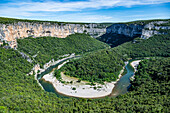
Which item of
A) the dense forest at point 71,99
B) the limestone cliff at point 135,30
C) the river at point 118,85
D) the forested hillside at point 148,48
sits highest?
the limestone cliff at point 135,30

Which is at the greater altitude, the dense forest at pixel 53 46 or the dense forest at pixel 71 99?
the dense forest at pixel 53 46

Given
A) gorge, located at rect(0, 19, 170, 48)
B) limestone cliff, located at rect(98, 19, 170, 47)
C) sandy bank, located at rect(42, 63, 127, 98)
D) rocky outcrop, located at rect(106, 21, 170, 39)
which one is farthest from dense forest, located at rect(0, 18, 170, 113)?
limestone cliff, located at rect(98, 19, 170, 47)

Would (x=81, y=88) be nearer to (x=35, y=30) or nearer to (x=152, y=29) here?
(x=35, y=30)

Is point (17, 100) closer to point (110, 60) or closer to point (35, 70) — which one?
point (35, 70)

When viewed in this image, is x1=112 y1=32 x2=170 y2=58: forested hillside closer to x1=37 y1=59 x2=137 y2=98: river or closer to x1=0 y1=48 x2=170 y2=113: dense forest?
x1=37 y1=59 x2=137 y2=98: river

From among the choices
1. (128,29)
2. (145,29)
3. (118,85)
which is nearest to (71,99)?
(118,85)

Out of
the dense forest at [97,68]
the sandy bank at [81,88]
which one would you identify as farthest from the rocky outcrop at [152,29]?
the sandy bank at [81,88]

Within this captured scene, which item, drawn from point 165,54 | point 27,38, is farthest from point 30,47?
point 165,54

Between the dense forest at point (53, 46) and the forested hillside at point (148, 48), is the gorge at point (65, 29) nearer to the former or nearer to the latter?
the dense forest at point (53, 46)
